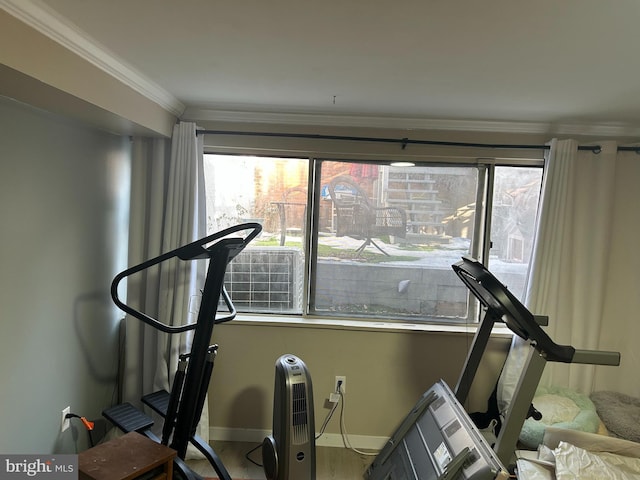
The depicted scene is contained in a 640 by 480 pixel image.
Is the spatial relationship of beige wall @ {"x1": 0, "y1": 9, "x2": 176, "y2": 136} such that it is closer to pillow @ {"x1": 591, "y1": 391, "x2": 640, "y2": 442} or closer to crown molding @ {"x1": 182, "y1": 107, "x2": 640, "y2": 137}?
crown molding @ {"x1": 182, "y1": 107, "x2": 640, "y2": 137}

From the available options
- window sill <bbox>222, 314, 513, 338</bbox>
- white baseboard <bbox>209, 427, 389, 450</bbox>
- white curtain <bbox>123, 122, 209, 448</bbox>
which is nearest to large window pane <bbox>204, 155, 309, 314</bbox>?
window sill <bbox>222, 314, 513, 338</bbox>

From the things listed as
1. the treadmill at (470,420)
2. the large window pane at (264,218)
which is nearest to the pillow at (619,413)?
the treadmill at (470,420)

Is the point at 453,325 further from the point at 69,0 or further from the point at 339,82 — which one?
the point at 69,0

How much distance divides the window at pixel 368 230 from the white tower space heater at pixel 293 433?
2.57 feet

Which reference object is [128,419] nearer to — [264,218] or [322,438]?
[322,438]

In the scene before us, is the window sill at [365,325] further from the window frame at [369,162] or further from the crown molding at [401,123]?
→ the crown molding at [401,123]

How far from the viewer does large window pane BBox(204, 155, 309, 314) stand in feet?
8.87

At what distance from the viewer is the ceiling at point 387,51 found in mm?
1222

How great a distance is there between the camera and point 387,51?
1.51 meters

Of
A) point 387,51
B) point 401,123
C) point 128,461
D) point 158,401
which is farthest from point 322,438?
point 387,51

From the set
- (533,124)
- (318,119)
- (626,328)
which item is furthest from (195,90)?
(626,328)

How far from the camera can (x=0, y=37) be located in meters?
1.16

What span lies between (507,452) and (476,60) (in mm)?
1525

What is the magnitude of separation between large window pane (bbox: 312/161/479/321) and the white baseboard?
0.80 metres
